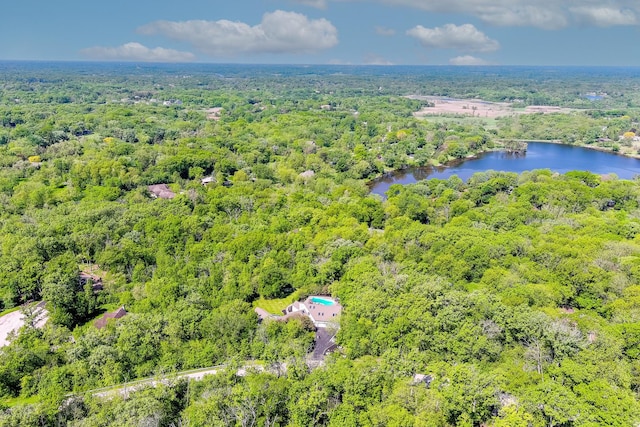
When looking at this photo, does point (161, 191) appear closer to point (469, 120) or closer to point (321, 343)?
point (321, 343)

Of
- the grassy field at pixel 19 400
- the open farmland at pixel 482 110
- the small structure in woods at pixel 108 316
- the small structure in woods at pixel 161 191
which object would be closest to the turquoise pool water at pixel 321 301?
the small structure in woods at pixel 108 316

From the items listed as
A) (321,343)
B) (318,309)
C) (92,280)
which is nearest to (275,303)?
(318,309)

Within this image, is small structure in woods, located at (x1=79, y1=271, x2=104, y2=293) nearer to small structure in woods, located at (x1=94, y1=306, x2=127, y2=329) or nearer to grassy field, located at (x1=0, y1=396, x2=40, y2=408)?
small structure in woods, located at (x1=94, y1=306, x2=127, y2=329)

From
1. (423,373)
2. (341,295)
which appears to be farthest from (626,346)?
(341,295)

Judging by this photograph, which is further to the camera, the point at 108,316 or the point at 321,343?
the point at 108,316

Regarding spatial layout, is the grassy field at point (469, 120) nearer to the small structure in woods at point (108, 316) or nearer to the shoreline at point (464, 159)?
the shoreline at point (464, 159)

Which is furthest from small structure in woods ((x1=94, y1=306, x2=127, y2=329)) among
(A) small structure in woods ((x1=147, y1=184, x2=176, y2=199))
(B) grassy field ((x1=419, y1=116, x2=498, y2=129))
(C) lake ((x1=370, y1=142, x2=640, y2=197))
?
(B) grassy field ((x1=419, y1=116, x2=498, y2=129))
